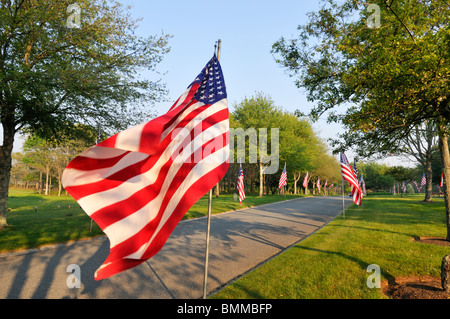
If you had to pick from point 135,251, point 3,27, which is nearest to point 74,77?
point 3,27

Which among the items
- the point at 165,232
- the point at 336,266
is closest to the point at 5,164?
the point at 165,232

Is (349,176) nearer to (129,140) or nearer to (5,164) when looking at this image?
(129,140)

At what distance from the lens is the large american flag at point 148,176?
2.47 meters

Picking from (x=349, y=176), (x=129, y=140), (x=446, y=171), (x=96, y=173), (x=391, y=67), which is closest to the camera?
(x=129, y=140)

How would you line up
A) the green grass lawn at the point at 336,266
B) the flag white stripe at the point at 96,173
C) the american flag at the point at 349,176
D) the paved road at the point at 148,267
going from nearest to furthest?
the flag white stripe at the point at 96,173 < the green grass lawn at the point at 336,266 < the paved road at the point at 148,267 < the american flag at the point at 349,176

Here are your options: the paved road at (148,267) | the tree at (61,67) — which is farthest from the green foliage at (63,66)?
the paved road at (148,267)

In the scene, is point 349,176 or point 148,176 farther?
point 349,176

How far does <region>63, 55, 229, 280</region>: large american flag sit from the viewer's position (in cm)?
247

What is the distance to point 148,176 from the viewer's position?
2875 mm

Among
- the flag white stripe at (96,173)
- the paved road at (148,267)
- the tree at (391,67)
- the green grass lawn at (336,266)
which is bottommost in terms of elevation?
the paved road at (148,267)

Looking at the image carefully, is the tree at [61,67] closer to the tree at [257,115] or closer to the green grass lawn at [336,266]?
the green grass lawn at [336,266]

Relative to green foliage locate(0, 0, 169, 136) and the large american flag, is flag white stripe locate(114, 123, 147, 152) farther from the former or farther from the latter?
green foliage locate(0, 0, 169, 136)
